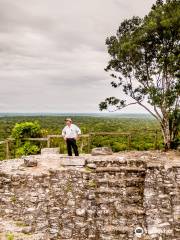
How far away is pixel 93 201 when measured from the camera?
14.4 meters

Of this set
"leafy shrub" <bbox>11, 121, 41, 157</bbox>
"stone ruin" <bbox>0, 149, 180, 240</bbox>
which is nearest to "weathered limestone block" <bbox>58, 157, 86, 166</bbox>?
"stone ruin" <bbox>0, 149, 180, 240</bbox>

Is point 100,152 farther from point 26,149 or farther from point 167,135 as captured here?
point 26,149

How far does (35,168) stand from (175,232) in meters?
6.46

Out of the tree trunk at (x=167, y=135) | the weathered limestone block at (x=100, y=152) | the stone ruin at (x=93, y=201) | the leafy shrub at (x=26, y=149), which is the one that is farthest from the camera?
the leafy shrub at (x=26, y=149)

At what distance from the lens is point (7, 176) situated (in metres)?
15.0

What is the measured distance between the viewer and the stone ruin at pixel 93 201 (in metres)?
13.5

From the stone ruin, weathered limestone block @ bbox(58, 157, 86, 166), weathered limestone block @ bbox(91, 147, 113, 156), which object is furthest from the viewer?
weathered limestone block @ bbox(91, 147, 113, 156)

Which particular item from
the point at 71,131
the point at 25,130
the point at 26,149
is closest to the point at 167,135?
the point at 71,131

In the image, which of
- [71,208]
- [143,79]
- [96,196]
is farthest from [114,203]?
[143,79]

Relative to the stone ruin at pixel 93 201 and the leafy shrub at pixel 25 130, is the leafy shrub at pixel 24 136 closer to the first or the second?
the leafy shrub at pixel 25 130

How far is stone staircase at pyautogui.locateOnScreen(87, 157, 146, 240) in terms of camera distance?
1366 cm

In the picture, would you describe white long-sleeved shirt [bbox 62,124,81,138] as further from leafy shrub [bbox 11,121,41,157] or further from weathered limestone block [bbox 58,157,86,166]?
leafy shrub [bbox 11,121,41,157]

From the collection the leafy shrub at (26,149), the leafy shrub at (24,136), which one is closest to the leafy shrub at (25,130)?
the leafy shrub at (24,136)

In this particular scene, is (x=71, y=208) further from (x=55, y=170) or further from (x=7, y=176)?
(x=7, y=176)
